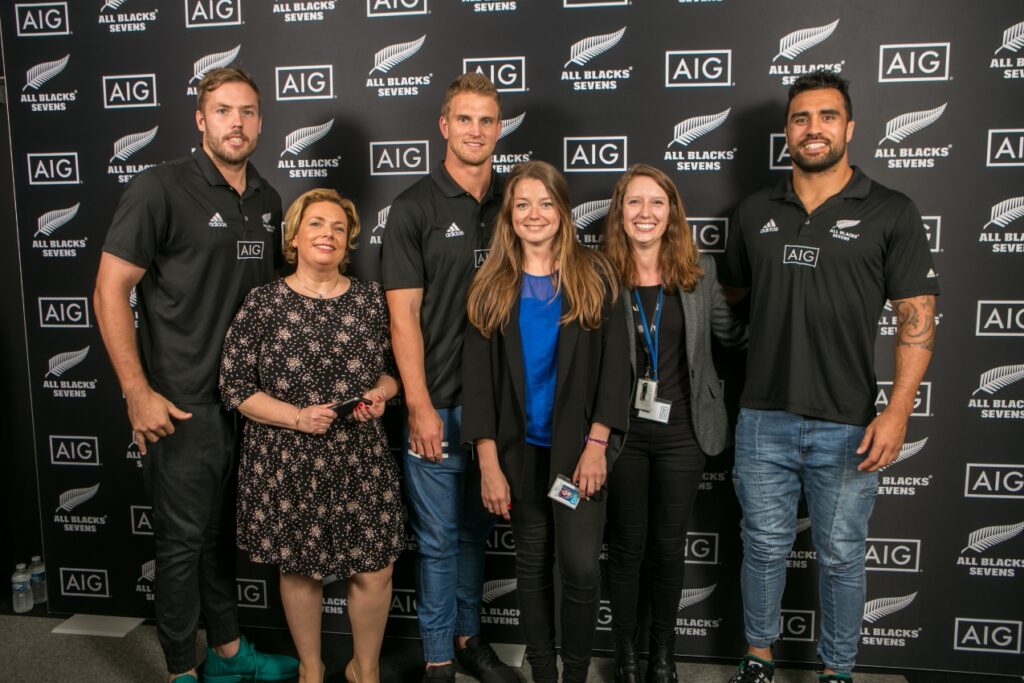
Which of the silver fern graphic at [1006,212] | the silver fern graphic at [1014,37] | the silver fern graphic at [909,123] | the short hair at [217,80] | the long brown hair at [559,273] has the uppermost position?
the silver fern graphic at [1014,37]

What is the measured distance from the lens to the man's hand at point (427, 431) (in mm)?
2262

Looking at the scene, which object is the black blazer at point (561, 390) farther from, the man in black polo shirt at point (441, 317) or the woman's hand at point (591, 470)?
the man in black polo shirt at point (441, 317)

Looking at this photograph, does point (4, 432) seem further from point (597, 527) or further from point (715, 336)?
point (715, 336)

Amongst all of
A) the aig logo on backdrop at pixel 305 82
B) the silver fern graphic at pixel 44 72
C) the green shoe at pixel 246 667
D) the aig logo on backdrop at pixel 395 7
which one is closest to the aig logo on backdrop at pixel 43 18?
the silver fern graphic at pixel 44 72

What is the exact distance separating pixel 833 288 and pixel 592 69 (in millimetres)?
1164

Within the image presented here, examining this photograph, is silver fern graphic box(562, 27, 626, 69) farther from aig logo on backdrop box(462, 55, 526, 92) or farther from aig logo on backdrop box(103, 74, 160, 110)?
aig logo on backdrop box(103, 74, 160, 110)

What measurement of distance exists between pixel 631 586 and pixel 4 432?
293 centimetres

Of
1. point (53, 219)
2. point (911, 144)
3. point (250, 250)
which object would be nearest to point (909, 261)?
point (911, 144)

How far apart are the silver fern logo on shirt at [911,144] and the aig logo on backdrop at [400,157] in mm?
1637

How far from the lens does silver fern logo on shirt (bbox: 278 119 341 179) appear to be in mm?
2846

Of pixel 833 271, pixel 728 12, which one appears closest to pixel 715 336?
pixel 833 271

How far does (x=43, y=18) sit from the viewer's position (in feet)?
9.62

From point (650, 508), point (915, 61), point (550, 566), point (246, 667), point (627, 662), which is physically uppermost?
point (915, 61)

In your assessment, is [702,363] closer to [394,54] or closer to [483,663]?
[483,663]
